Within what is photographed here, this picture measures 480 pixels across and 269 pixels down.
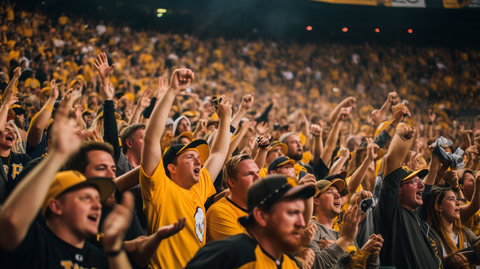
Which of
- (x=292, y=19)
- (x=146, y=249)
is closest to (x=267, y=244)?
(x=146, y=249)

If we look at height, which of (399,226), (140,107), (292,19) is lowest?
(399,226)

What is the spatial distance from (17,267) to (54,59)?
9438mm

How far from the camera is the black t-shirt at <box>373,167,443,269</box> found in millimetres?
3535

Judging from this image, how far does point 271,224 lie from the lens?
80.4 inches

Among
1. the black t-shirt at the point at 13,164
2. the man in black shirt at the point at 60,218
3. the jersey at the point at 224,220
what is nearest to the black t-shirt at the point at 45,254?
the man in black shirt at the point at 60,218

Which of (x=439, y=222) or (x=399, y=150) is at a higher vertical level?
(x=399, y=150)

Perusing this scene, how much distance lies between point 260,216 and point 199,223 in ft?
2.72

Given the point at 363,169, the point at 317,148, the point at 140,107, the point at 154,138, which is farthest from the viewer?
the point at 317,148

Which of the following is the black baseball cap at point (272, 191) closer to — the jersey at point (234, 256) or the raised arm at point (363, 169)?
the jersey at point (234, 256)

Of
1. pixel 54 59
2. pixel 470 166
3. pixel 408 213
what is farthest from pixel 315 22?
pixel 408 213

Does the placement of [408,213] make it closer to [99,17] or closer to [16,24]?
[16,24]

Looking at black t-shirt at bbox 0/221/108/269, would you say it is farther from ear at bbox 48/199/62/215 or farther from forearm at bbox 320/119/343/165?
forearm at bbox 320/119/343/165

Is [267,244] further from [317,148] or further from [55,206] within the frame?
[317,148]

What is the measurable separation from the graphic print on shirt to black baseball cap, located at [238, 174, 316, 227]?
0.70 m
